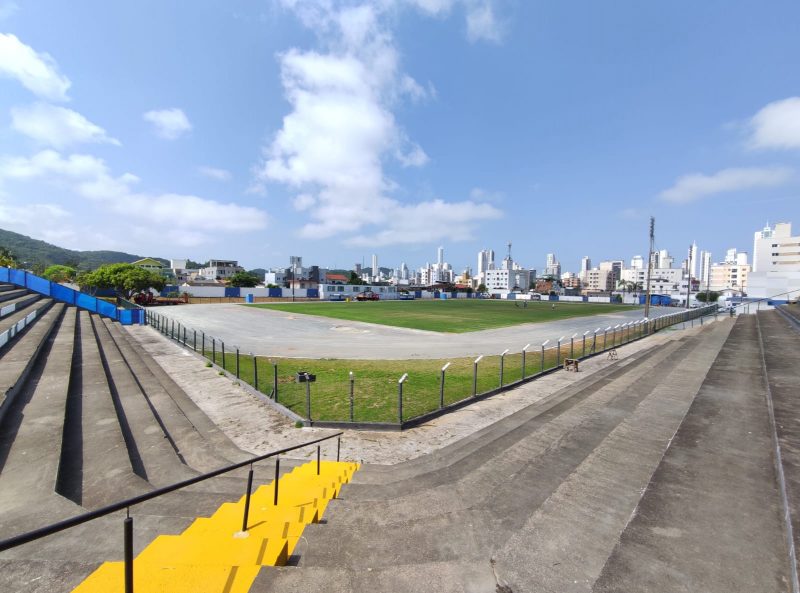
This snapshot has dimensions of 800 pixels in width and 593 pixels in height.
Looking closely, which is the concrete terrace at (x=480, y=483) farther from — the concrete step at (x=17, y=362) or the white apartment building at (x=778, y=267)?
the white apartment building at (x=778, y=267)

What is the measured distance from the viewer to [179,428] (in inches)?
408

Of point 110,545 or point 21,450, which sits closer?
point 110,545

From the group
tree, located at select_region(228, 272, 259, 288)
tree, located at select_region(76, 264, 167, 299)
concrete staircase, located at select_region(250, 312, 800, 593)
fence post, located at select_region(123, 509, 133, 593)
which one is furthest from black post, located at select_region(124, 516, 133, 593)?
tree, located at select_region(228, 272, 259, 288)

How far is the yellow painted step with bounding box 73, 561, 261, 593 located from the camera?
2922 mm

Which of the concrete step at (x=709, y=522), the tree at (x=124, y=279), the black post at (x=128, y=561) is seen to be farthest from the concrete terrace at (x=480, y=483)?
the tree at (x=124, y=279)

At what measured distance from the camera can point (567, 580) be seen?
12.9ft

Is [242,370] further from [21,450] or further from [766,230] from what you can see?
[766,230]

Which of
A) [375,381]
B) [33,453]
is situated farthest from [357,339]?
[33,453]

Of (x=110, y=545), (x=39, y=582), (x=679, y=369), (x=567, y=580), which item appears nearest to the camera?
(x=39, y=582)

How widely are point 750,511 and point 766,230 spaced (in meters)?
265

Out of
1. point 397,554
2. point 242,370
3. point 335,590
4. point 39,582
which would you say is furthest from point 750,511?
point 242,370

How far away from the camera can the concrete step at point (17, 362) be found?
9.28 metres

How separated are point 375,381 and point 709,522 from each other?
12.3 metres

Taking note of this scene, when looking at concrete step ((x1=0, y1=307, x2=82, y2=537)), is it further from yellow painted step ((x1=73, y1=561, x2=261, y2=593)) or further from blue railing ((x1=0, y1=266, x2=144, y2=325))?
blue railing ((x1=0, y1=266, x2=144, y2=325))
